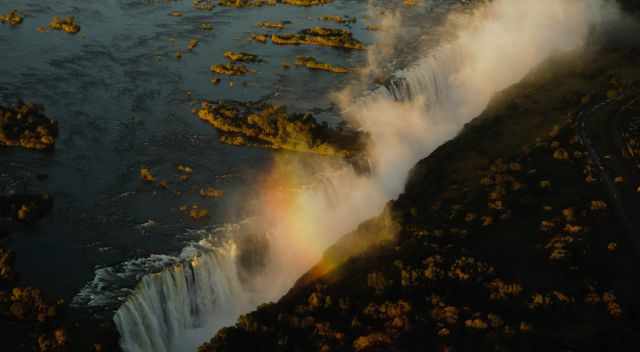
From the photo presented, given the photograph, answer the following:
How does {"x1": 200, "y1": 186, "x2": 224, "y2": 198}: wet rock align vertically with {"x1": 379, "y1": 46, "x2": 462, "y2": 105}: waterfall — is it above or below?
below

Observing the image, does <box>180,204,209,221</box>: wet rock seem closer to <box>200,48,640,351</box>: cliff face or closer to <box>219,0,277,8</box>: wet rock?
<box>200,48,640,351</box>: cliff face

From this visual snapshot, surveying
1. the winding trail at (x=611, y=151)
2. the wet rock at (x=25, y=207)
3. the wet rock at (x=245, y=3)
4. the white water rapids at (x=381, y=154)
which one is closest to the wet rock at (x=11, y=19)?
the wet rock at (x=245, y=3)

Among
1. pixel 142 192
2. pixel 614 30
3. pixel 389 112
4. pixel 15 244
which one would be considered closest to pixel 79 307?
pixel 15 244

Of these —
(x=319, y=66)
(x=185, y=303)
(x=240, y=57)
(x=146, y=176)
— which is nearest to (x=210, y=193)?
(x=146, y=176)

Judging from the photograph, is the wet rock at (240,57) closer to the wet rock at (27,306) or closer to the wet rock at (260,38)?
the wet rock at (260,38)

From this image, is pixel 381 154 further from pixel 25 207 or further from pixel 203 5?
pixel 203 5

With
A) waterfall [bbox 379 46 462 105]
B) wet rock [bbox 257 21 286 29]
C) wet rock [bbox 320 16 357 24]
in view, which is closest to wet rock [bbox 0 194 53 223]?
waterfall [bbox 379 46 462 105]

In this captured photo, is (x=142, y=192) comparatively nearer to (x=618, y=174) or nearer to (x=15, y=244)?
(x=15, y=244)
